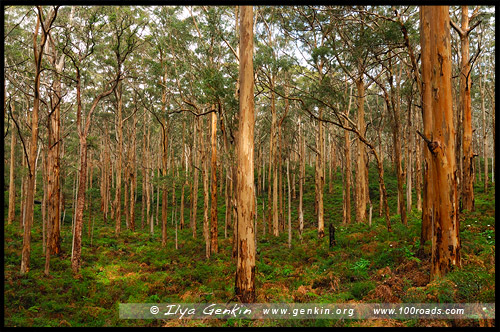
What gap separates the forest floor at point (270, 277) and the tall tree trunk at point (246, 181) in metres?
0.65

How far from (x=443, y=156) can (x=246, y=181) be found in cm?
359

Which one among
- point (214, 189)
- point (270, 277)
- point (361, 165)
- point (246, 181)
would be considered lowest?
point (270, 277)

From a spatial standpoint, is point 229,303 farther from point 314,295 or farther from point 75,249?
point 75,249

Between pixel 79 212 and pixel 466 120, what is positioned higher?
pixel 466 120

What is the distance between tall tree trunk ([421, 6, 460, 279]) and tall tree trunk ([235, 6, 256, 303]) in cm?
333

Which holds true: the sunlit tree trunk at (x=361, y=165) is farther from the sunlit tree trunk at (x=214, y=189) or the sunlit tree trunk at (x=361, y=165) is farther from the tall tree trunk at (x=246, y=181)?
the tall tree trunk at (x=246, y=181)

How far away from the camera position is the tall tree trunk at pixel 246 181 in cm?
568

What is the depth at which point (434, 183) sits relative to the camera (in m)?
5.00

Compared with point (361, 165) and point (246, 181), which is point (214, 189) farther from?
point (361, 165)

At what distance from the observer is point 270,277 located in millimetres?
8227

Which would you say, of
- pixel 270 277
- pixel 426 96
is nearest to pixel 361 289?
pixel 270 277

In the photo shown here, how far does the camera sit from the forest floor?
4805mm

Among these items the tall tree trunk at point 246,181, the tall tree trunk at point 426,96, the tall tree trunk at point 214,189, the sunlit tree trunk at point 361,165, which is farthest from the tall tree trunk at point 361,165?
the tall tree trunk at point 246,181

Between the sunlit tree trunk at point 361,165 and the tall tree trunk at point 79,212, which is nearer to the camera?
the tall tree trunk at point 79,212
